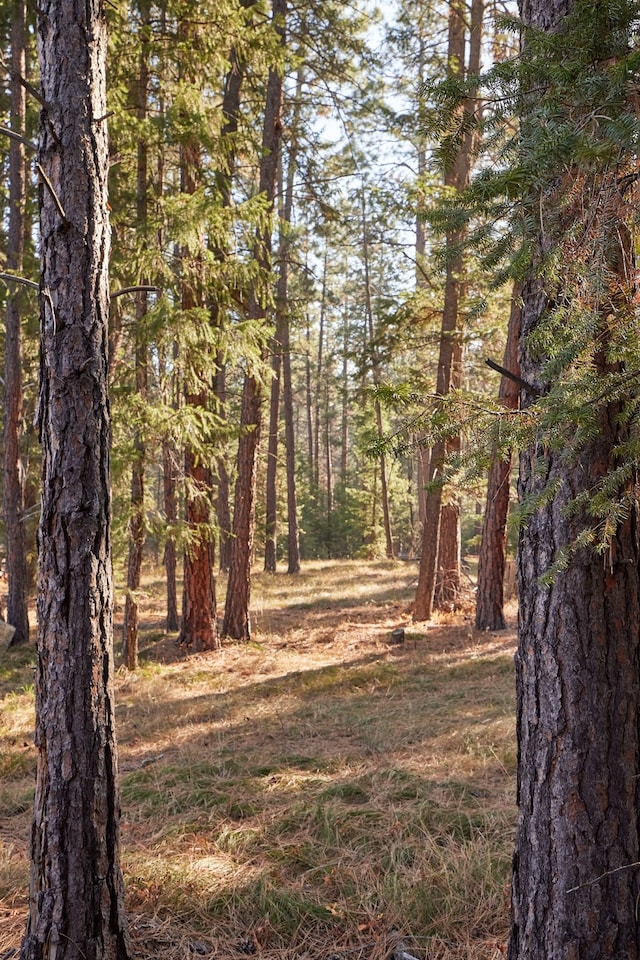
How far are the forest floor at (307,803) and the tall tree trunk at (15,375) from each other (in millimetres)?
2568

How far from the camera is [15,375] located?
1201cm

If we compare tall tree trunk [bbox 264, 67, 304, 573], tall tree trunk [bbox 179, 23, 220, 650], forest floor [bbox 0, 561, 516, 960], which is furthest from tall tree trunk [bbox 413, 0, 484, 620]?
tall tree trunk [bbox 264, 67, 304, 573]

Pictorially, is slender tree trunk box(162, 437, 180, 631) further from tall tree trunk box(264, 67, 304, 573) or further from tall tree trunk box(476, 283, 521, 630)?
tall tree trunk box(476, 283, 521, 630)

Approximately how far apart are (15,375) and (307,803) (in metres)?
9.98

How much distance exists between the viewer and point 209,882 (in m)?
3.82

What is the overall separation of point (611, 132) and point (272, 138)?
34.8 feet

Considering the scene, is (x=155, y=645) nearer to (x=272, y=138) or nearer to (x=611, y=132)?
(x=272, y=138)

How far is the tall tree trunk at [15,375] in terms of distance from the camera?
11.2 meters

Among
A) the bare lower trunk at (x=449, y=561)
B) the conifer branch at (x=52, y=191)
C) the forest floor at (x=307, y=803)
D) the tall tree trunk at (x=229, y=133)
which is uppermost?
the tall tree trunk at (x=229, y=133)

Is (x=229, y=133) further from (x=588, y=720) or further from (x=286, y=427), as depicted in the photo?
(x=286, y=427)

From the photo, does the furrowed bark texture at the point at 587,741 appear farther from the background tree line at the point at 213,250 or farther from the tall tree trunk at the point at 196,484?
the tall tree trunk at the point at 196,484

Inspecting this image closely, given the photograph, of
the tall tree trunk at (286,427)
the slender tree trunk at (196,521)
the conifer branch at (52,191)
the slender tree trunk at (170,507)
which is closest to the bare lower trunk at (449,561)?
the slender tree trunk at (196,521)

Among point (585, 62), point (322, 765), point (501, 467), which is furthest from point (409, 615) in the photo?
point (585, 62)

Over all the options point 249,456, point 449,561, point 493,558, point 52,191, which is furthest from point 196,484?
point 52,191
